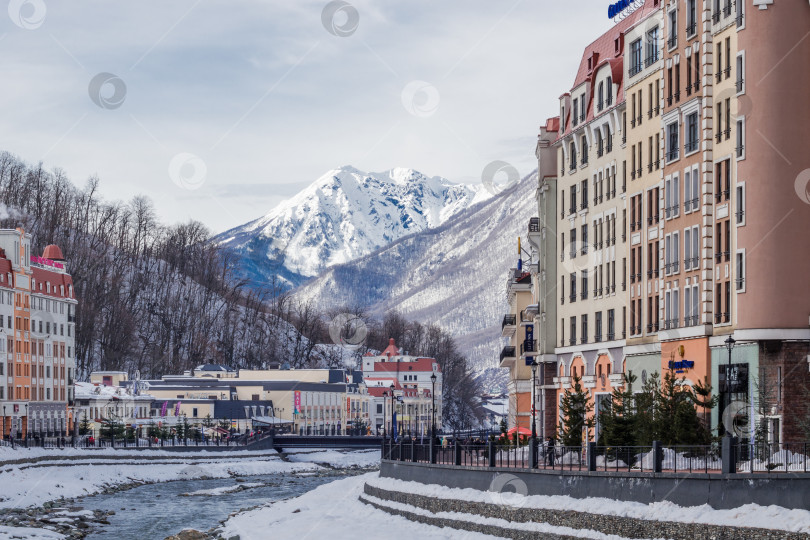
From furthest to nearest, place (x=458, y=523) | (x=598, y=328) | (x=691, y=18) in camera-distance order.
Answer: (x=598, y=328) → (x=691, y=18) → (x=458, y=523)

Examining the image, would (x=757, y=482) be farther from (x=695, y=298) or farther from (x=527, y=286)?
(x=527, y=286)

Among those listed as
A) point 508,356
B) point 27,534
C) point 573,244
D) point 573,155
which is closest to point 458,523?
point 27,534

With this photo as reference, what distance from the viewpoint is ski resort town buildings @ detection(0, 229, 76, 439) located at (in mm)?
132375

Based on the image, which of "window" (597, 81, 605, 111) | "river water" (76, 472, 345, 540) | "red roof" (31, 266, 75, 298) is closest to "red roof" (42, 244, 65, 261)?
"red roof" (31, 266, 75, 298)

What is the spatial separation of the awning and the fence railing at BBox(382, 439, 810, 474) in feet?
405

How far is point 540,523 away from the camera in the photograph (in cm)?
4719

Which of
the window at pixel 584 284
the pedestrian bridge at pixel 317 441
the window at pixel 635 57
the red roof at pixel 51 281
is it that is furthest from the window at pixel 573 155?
the pedestrian bridge at pixel 317 441

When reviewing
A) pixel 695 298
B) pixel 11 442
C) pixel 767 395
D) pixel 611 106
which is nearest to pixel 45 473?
pixel 11 442

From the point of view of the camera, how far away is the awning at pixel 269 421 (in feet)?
610

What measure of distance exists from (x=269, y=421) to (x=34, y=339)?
54.3m

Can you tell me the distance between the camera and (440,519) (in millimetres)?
57031

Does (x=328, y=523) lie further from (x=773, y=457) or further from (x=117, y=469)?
(x=117, y=469)

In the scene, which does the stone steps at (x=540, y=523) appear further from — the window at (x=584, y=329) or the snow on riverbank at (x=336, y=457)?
the snow on riverbank at (x=336, y=457)

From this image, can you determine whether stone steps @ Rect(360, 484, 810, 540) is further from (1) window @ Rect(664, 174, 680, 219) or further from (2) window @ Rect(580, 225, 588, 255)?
(2) window @ Rect(580, 225, 588, 255)
